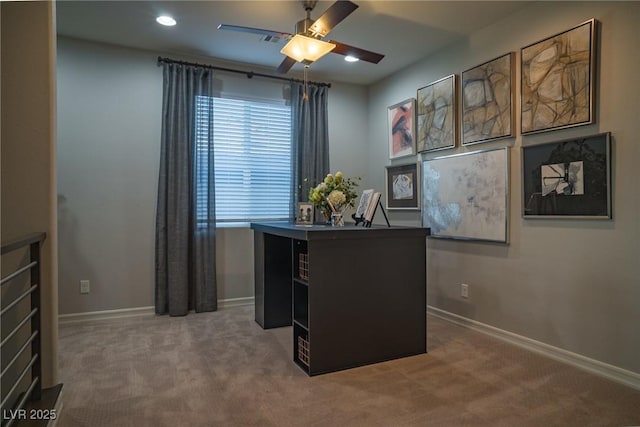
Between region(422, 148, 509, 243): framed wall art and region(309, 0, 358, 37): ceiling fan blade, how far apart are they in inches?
68.5

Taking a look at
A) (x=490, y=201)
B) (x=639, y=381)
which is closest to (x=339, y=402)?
(x=639, y=381)

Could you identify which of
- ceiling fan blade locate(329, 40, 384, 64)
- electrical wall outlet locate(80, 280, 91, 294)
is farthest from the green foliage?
electrical wall outlet locate(80, 280, 91, 294)

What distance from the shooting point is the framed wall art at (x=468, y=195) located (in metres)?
3.22

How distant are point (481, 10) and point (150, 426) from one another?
3.66 m

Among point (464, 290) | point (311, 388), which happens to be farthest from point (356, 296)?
point (464, 290)

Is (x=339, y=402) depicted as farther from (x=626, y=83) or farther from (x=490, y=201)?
(x=626, y=83)

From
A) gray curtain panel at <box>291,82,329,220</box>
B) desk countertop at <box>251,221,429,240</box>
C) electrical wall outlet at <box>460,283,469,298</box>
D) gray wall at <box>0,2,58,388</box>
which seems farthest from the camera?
gray curtain panel at <box>291,82,329,220</box>

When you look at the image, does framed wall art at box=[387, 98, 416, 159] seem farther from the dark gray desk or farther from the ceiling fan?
the dark gray desk

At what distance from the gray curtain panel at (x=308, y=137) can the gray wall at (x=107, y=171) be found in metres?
1.50

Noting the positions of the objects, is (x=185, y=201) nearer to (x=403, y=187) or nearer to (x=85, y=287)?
(x=85, y=287)

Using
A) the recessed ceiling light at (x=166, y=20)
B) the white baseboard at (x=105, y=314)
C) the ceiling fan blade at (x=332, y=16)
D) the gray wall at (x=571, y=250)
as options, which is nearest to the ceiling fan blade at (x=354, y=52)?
the ceiling fan blade at (x=332, y=16)

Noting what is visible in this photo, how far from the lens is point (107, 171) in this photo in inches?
149

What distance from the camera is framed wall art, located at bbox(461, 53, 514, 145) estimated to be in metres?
3.14

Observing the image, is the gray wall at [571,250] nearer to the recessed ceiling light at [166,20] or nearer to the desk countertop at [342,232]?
the desk countertop at [342,232]
